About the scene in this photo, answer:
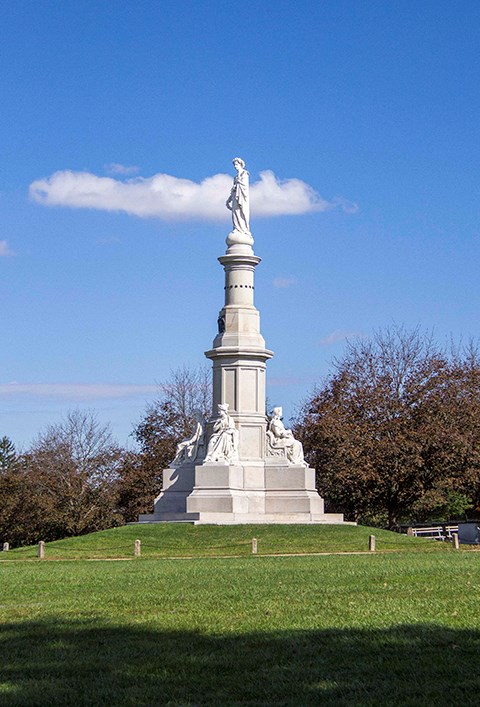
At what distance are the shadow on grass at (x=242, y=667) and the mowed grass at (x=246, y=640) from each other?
2 cm

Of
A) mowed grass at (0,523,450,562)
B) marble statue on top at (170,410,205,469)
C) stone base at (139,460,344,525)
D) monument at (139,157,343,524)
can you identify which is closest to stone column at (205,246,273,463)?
monument at (139,157,343,524)

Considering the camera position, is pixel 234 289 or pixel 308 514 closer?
pixel 308 514

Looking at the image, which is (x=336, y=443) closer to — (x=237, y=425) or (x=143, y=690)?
(x=237, y=425)

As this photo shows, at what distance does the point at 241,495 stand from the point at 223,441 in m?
2.34

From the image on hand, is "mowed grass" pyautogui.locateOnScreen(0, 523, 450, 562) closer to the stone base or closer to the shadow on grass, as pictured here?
the stone base

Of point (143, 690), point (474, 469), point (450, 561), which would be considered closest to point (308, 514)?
point (474, 469)

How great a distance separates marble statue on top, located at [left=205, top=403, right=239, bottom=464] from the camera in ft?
148

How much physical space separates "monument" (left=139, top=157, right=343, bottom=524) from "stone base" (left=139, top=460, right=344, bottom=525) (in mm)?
40

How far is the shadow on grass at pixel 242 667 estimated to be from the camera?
9.16 m

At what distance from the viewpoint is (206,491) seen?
4416cm

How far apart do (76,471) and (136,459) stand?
525 cm

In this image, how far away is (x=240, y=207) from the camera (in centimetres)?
4966

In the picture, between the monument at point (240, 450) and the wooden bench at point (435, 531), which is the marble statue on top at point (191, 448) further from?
the wooden bench at point (435, 531)

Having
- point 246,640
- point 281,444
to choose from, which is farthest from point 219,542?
point 246,640
